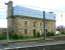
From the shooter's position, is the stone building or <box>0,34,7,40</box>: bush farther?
the stone building

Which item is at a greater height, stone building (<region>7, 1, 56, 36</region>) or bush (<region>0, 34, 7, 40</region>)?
stone building (<region>7, 1, 56, 36</region>)

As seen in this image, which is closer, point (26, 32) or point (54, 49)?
point (54, 49)

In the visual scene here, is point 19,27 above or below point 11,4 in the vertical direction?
below

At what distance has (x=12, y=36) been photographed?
3866 cm

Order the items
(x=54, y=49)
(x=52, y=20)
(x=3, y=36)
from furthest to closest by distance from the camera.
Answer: (x=52, y=20) < (x=3, y=36) < (x=54, y=49)

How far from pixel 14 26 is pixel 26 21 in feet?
11.7

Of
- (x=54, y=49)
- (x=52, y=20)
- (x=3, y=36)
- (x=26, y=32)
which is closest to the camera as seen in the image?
(x=54, y=49)

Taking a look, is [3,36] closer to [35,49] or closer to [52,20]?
[52,20]

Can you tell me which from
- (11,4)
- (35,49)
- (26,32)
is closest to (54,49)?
(35,49)

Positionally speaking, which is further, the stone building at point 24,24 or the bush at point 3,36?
the stone building at point 24,24

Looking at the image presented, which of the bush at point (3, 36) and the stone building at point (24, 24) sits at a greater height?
the stone building at point (24, 24)

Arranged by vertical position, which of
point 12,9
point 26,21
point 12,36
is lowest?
point 12,36

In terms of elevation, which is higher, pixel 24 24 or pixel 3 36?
pixel 24 24

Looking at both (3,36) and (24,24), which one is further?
(24,24)
